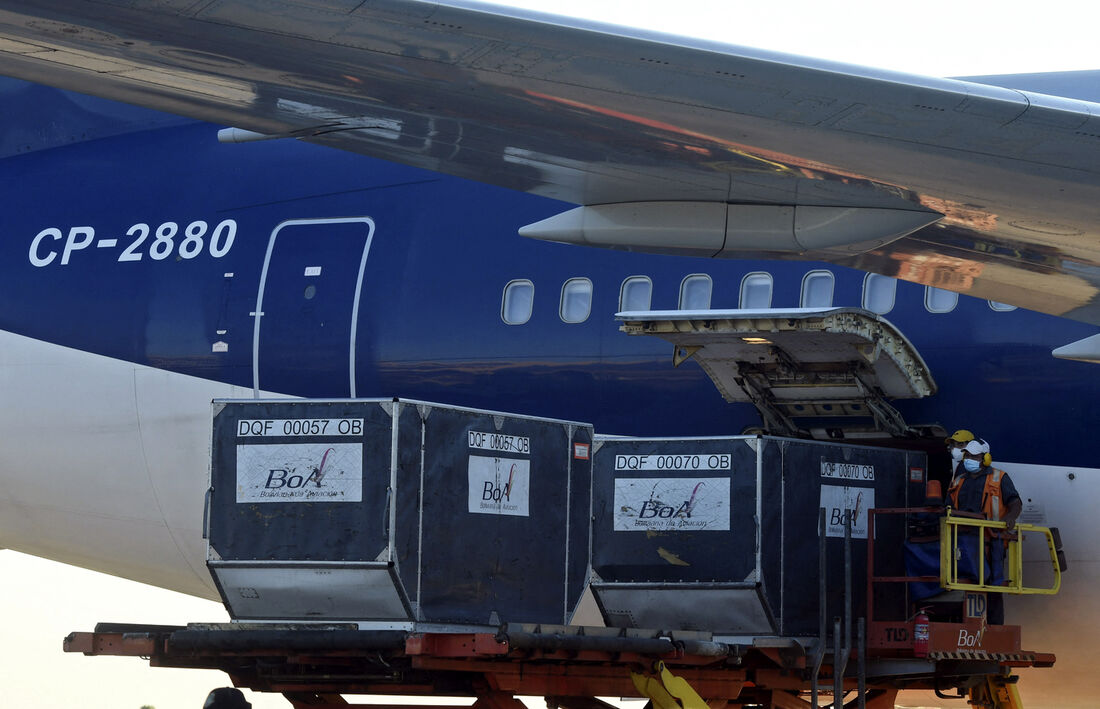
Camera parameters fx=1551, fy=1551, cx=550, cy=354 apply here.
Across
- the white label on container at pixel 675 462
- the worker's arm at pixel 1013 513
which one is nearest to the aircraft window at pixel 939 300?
the worker's arm at pixel 1013 513

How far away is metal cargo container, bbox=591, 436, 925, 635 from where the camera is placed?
33.9 ft

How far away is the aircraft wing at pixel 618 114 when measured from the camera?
4.99 metres

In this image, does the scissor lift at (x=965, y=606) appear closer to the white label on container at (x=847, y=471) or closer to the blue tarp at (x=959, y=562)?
the blue tarp at (x=959, y=562)

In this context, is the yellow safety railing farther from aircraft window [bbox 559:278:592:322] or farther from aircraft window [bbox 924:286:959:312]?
aircraft window [bbox 559:278:592:322]

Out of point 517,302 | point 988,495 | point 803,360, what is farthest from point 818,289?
point 517,302

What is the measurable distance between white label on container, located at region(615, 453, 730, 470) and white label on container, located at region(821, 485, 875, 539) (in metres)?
0.82

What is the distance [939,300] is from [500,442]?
3.50m

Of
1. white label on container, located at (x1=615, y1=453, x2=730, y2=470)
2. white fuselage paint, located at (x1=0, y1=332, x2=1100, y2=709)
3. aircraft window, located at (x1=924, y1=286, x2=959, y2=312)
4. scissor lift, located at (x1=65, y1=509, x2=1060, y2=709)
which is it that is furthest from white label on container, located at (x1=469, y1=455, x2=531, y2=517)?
white fuselage paint, located at (x1=0, y1=332, x2=1100, y2=709)

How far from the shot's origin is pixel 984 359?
1074 cm

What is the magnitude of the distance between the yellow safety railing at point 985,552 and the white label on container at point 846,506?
772 mm

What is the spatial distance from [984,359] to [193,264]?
697 centimetres

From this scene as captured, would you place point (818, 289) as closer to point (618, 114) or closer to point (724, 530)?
point (724, 530)

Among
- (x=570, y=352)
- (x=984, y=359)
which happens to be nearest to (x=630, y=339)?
(x=570, y=352)

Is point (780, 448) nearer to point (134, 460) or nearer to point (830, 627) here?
point (830, 627)
